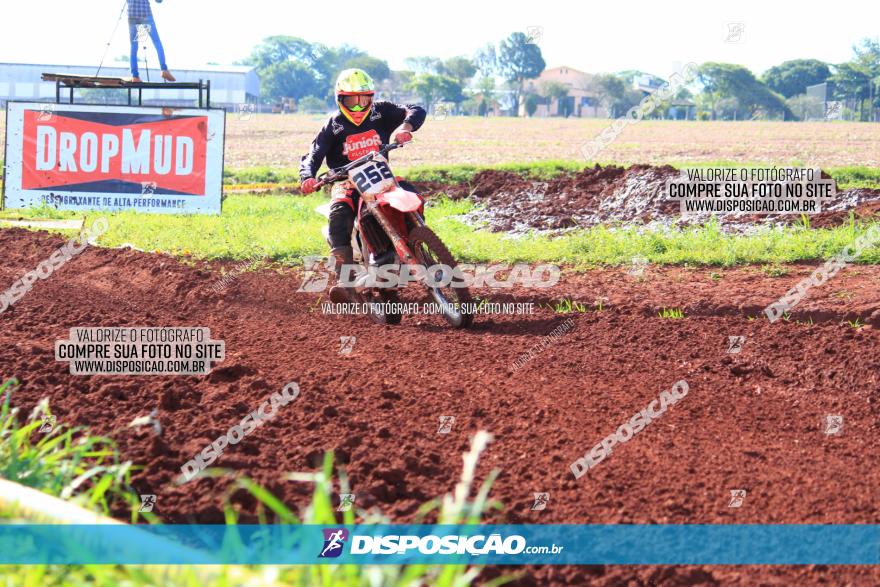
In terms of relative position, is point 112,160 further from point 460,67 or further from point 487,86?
point 460,67

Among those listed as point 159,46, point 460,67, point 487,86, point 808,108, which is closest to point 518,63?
point 487,86

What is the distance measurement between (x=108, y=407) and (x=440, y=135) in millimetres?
50060

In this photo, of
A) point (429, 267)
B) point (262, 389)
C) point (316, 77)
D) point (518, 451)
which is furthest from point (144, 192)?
point (316, 77)

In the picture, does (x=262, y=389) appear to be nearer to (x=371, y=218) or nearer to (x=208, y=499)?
(x=208, y=499)

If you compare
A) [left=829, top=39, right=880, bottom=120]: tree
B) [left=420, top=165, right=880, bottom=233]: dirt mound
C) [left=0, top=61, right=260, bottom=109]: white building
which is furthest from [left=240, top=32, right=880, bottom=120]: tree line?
[left=420, top=165, right=880, bottom=233]: dirt mound

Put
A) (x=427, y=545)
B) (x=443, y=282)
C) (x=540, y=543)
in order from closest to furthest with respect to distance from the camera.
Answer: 1. (x=427, y=545)
2. (x=540, y=543)
3. (x=443, y=282)

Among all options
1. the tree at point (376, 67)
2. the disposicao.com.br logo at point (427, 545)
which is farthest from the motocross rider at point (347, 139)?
the tree at point (376, 67)

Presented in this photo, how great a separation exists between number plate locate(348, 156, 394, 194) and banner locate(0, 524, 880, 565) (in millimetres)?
4600

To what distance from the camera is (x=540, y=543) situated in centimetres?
437

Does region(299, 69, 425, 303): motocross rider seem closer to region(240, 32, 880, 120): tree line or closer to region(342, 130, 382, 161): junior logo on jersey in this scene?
region(342, 130, 382, 161): junior logo on jersey

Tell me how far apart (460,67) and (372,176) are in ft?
463

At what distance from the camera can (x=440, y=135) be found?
55281 mm

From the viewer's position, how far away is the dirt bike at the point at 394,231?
852 cm

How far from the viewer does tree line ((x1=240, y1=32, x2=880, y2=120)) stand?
331 ft
